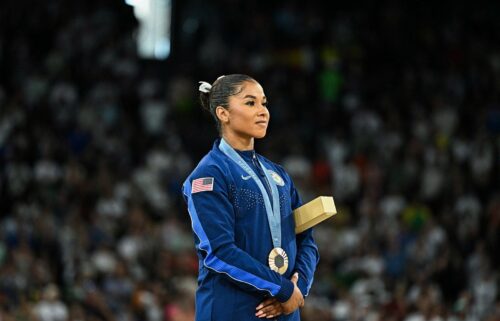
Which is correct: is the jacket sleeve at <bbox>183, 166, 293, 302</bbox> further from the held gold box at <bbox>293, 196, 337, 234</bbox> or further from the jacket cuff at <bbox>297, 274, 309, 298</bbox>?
the held gold box at <bbox>293, 196, 337, 234</bbox>

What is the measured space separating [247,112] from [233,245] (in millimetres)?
631

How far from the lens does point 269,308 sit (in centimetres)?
445

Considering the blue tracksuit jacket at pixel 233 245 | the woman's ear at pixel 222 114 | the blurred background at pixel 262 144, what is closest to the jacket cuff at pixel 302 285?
the blue tracksuit jacket at pixel 233 245

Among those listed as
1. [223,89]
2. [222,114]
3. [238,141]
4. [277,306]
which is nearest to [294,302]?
[277,306]

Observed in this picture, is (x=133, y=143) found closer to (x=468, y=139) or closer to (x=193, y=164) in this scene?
(x=193, y=164)

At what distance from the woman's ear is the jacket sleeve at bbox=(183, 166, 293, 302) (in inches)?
11.2

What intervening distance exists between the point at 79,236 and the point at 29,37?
488cm

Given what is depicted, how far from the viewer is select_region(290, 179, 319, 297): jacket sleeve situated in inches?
180

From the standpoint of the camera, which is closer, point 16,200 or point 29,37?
point 16,200

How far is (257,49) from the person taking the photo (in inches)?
645

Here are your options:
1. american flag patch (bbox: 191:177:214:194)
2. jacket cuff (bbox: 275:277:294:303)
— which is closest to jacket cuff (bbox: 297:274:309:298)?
jacket cuff (bbox: 275:277:294:303)

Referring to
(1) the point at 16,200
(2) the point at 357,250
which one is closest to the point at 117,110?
(1) the point at 16,200

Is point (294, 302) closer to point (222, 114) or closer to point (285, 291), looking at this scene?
point (285, 291)

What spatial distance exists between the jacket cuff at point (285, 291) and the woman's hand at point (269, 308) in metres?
0.08
